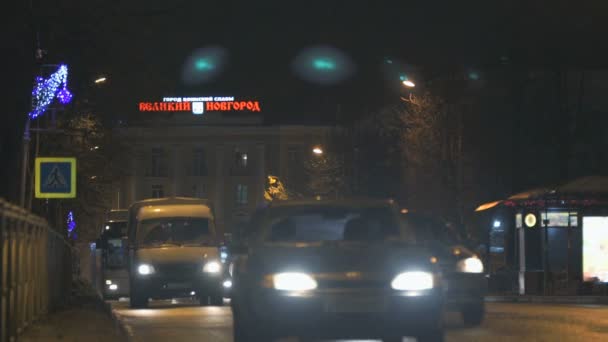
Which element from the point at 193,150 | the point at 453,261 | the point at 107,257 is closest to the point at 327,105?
the point at 193,150

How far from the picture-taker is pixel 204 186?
124 metres

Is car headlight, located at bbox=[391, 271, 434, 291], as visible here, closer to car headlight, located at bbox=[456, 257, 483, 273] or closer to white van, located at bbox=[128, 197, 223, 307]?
car headlight, located at bbox=[456, 257, 483, 273]

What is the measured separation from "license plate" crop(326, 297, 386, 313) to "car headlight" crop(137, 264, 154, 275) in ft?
68.0

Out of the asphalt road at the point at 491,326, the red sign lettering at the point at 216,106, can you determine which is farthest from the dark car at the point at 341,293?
the red sign lettering at the point at 216,106

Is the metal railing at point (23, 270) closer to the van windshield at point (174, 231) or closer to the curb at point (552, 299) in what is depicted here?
the van windshield at point (174, 231)

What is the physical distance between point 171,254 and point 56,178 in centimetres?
691

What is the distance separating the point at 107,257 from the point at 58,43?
875 inches

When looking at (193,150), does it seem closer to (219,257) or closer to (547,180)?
(547,180)

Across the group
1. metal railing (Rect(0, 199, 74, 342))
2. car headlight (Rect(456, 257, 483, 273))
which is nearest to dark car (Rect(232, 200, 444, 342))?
metal railing (Rect(0, 199, 74, 342))

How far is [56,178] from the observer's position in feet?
89.1

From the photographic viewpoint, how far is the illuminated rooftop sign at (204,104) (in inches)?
4712

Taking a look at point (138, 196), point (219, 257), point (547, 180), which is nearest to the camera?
point (219, 257)

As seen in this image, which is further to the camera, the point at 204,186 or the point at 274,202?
the point at 204,186

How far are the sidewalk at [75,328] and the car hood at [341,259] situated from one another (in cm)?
343
